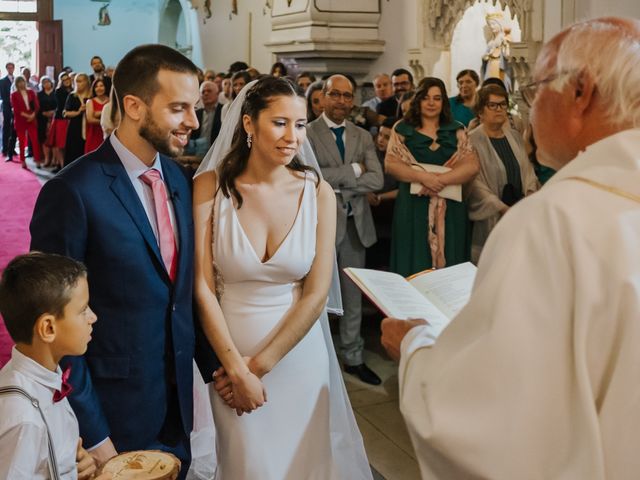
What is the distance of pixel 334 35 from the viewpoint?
9453mm

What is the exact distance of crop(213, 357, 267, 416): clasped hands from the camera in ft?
7.91

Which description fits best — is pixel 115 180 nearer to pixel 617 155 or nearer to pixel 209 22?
pixel 617 155

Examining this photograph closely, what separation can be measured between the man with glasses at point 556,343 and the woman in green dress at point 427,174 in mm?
3391

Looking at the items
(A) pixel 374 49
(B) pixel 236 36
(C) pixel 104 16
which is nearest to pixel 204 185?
(A) pixel 374 49

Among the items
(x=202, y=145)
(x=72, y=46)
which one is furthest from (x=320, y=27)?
(x=72, y=46)

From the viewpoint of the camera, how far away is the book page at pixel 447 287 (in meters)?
1.83

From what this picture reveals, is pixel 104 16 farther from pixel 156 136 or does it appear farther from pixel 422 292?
pixel 422 292

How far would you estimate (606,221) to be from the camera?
1.24 m

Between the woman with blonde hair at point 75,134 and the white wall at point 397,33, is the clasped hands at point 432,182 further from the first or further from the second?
the woman with blonde hair at point 75,134

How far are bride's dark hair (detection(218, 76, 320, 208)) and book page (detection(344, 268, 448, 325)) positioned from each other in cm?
80

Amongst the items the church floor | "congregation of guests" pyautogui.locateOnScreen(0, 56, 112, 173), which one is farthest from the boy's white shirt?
"congregation of guests" pyautogui.locateOnScreen(0, 56, 112, 173)

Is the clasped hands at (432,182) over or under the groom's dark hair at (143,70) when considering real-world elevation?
under

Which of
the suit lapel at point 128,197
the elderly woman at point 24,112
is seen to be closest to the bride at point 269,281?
the suit lapel at point 128,197

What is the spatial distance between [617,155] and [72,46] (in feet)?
76.5
